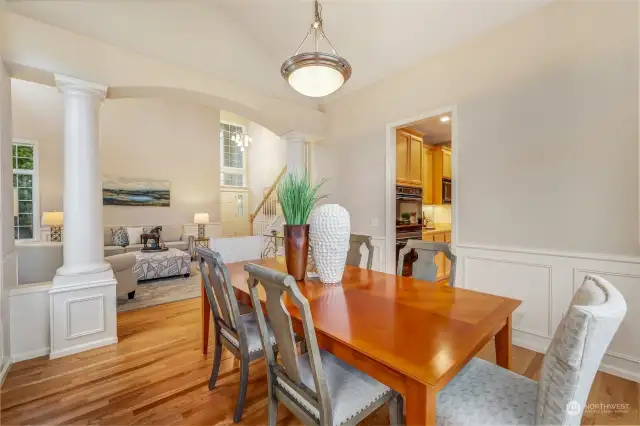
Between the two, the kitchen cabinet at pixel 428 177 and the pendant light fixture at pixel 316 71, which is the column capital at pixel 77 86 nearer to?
the pendant light fixture at pixel 316 71

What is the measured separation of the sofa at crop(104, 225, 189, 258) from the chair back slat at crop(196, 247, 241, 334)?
16.6ft

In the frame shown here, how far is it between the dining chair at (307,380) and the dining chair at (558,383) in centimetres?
29

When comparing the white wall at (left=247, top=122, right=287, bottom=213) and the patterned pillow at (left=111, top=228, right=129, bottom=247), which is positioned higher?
the white wall at (left=247, top=122, right=287, bottom=213)

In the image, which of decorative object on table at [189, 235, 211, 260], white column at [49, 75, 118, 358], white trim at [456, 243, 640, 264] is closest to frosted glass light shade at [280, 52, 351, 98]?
white column at [49, 75, 118, 358]

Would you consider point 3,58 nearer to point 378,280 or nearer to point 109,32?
point 109,32

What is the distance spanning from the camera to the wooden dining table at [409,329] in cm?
86

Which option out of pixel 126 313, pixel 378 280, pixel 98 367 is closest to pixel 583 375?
pixel 378 280

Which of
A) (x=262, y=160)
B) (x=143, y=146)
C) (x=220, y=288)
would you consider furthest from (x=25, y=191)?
(x=220, y=288)

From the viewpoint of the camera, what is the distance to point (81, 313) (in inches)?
95.0

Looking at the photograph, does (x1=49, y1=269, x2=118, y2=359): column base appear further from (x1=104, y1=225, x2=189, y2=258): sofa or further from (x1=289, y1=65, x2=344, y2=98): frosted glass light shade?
(x1=104, y1=225, x2=189, y2=258): sofa

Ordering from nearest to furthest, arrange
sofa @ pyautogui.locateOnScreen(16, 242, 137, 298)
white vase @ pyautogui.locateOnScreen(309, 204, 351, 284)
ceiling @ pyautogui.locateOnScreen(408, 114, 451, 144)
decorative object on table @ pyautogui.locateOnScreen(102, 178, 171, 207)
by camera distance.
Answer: white vase @ pyautogui.locateOnScreen(309, 204, 351, 284)
sofa @ pyautogui.locateOnScreen(16, 242, 137, 298)
ceiling @ pyautogui.locateOnScreen(408, 114, 451, 144)
decorative object on table @ pyautogui.locateOnScreen(102, 178, 171, 207)

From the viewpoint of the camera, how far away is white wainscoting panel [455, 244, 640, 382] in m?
1.96

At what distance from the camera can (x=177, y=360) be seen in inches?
88.9

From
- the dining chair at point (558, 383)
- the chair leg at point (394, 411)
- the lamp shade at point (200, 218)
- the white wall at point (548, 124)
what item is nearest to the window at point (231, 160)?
the lamp shade at point (200, 218)
